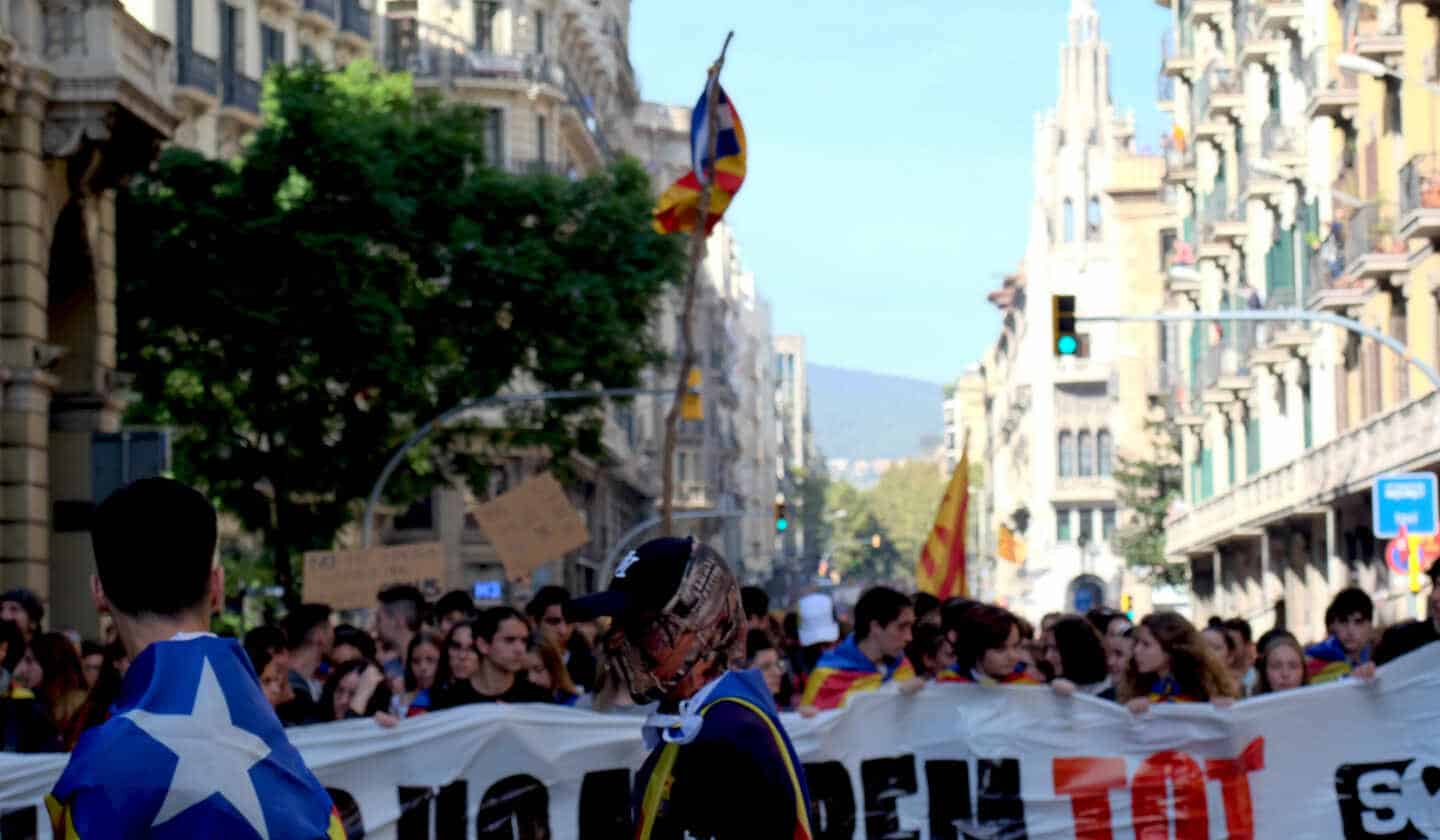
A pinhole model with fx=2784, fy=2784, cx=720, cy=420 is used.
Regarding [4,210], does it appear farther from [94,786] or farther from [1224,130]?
[1224,130]

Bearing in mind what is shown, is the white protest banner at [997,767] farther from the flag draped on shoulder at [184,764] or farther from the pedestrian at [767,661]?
the flag draped on shoulder at [184,764]

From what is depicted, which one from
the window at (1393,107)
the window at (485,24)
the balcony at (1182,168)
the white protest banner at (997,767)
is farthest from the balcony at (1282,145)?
the white protest banner at (997,767)

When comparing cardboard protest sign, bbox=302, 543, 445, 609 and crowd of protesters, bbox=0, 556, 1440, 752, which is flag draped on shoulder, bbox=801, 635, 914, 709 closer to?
crowd of protesters, bbox=0, 556, 1440, 752

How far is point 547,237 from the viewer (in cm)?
3844

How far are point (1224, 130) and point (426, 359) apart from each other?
26.8 m

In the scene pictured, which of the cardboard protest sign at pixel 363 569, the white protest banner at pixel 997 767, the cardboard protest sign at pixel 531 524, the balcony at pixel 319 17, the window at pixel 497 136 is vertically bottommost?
the white protest banner at pixel 997 767

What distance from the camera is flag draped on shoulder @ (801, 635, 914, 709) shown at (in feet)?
36.7

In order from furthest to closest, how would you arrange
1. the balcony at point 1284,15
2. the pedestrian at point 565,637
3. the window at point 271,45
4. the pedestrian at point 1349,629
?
the balcony at point 1284,15, the window at point 271,45, the pedestrian at point 565,637, the pedestrian at point 1349,629

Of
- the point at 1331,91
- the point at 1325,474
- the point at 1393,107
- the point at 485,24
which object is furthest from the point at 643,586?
the point at 485,24

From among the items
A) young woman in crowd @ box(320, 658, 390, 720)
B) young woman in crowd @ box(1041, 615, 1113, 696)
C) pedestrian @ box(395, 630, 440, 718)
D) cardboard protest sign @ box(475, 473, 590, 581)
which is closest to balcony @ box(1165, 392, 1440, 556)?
cardboard protest sign @ box(475, 473, 590, 581)

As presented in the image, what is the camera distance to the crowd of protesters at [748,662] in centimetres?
1070

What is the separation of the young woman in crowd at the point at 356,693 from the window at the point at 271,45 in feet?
114

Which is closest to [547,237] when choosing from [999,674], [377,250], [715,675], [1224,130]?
[377,250]

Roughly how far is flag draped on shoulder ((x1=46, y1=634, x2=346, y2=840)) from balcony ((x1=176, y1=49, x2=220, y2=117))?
123 ft
